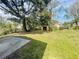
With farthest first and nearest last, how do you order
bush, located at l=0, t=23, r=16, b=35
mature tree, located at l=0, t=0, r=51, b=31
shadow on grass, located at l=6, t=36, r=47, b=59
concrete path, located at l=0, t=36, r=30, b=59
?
bush, located at l=0, t=23, r=16, b=35
mature tree, located at l=0, t=0, r=51, b=31
shadow on grass, located at l=6, t=36, r=47, b=59
concrete path, located at l=0, t=36, r=30, b=59

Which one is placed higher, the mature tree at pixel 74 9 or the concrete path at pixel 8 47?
the mature tree at pixel 74 9

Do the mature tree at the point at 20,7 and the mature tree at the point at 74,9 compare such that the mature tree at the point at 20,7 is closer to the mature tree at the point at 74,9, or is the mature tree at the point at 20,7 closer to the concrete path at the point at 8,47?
the mature tree at the point at 74,9

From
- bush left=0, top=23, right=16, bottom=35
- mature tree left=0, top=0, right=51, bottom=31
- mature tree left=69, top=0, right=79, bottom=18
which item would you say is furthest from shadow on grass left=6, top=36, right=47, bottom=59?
mature tree left=69, top=0, right=79, bottom=18

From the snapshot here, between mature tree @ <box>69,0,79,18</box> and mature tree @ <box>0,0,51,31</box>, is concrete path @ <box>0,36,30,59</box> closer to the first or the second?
mature tree @ <box>0,0,51,31</box>

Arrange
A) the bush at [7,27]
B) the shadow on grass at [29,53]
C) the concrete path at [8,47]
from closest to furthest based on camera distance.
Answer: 1. the concrete path at [8,47]
2. the shadow on grass at [29,53]
3. the bush at [7,27]

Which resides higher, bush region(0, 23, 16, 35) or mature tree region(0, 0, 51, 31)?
mature tree region(0, 0, 51, 31)

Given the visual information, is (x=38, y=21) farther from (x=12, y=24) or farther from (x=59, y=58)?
(x=59, y=58)

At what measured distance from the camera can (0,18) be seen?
15820 mm

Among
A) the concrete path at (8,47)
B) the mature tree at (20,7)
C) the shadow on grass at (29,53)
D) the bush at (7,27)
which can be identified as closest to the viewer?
the concrete path at (8,47)

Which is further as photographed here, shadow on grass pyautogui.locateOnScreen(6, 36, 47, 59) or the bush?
the bush

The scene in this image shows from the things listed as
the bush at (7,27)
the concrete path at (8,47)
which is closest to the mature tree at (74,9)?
the bush at (7,27)

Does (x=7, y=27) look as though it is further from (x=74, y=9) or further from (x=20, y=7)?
(x=74, y=9)

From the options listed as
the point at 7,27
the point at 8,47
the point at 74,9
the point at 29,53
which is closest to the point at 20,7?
the point at 7,27

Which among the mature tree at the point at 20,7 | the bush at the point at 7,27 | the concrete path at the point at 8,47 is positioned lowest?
the bush at the point at 7,27
